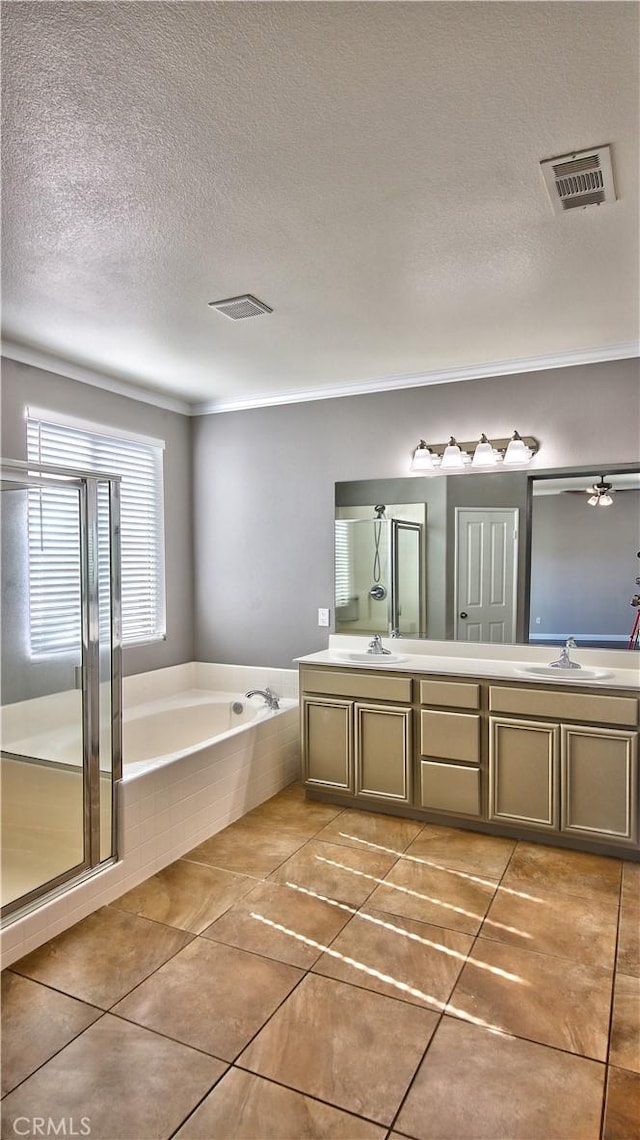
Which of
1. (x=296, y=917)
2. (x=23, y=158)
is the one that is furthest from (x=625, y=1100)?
(x=23, y=158)

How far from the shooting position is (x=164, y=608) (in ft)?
14.7

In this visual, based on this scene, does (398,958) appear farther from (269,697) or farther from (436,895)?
(269,697)

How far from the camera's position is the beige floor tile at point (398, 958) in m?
2.10

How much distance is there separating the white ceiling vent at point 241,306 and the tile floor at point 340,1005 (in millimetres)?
2499

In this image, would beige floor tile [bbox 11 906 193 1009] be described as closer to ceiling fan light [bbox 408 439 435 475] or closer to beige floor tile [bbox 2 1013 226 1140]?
beige floor tile [bbox 2 1013 226 1140]

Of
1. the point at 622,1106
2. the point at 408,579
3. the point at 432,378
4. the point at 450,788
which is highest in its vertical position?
the point at 432,378

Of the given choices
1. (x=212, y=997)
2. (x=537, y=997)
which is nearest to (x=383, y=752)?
(x=537, y=997)

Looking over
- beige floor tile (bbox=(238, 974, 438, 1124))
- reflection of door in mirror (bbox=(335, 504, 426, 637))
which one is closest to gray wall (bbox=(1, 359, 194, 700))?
reflection of door in mirror (bbox=(335, 504, 426, 637))

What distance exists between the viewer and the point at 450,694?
3.35 metres

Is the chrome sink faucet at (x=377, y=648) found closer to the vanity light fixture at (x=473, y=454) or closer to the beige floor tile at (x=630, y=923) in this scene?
the vanity light fixture at (x=473, y=454)

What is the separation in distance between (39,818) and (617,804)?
2.49 metres

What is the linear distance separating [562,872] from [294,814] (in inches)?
54.5

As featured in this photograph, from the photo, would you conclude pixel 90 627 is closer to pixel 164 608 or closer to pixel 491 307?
pixel 164 608

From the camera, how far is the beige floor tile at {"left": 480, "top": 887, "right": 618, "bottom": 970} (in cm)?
231
